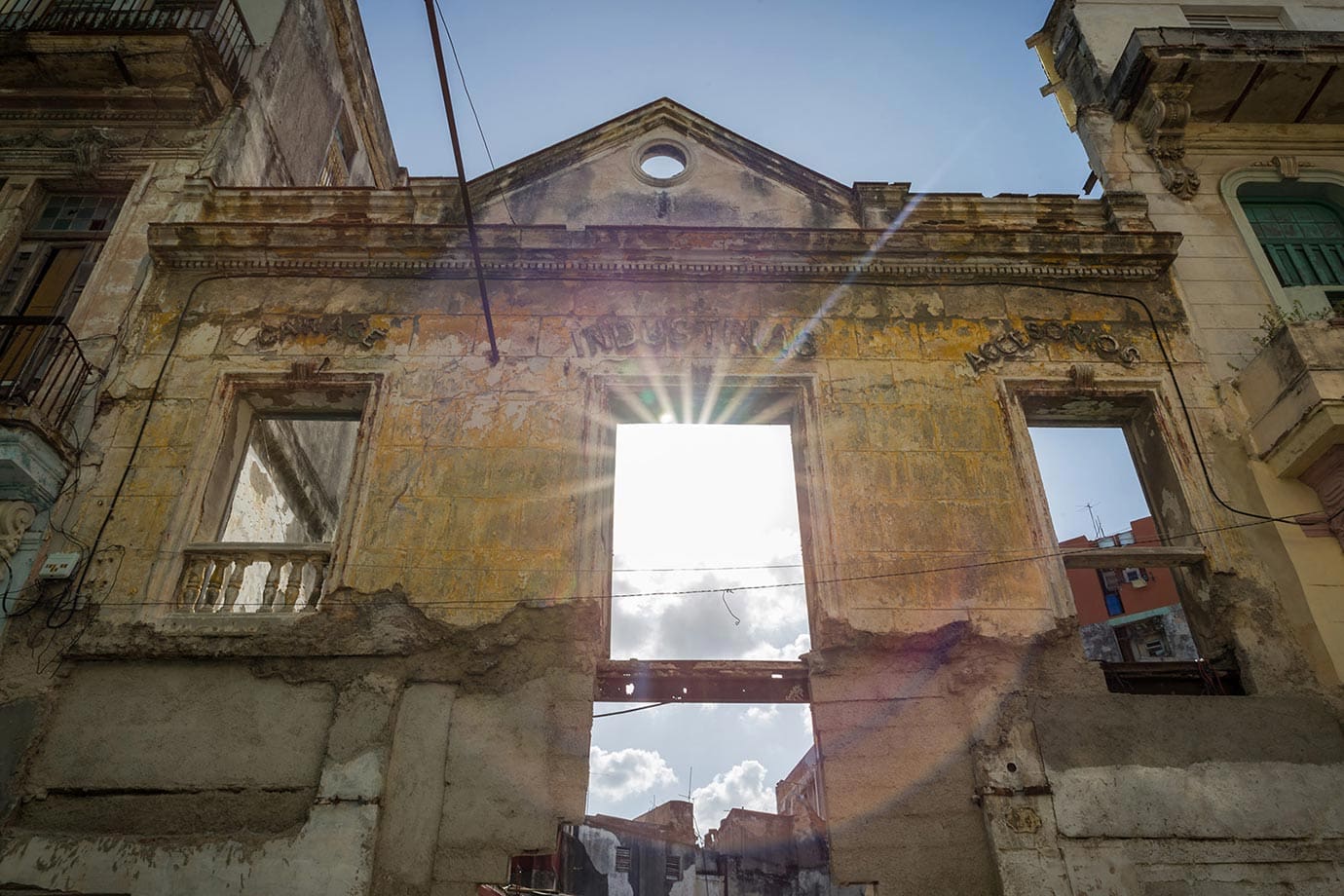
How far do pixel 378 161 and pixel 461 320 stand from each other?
805cm

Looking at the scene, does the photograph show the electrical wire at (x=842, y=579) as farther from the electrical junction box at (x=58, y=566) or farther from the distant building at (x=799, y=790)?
the distant building at (x=799, y=790)

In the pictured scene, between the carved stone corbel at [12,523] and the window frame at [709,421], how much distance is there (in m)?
4.27

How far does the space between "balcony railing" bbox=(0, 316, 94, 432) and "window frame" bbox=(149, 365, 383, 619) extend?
110cm

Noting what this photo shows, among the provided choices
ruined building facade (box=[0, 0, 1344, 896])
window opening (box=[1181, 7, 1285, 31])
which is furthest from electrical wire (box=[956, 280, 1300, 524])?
window opening (box=[1181, 7, 1285, 31])

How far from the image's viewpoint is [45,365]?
7121mm

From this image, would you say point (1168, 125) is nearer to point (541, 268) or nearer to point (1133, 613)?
point (541, 268)

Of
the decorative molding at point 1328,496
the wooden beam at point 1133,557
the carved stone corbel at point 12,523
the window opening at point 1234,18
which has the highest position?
the window opening at point 1234,18

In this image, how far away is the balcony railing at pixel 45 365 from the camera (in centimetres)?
677

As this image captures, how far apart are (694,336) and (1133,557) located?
4097 millimetres

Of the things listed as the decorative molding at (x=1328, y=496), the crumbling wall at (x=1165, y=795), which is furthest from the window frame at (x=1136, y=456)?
the decorative molding at (x=1328, y=496)

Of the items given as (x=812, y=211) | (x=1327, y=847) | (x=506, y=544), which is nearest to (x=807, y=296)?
(x=812, y=211)

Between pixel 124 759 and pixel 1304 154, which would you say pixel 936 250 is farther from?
pixel 124 759

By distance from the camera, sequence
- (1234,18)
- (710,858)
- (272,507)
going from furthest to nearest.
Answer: (710,858)
(1234,18)
(272,507)

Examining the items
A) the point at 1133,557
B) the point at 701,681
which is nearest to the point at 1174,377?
the point at 1133,557
